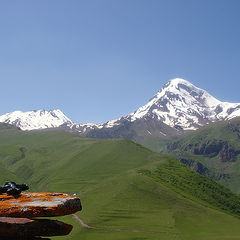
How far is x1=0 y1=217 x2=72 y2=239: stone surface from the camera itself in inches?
810

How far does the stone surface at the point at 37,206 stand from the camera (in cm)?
2139

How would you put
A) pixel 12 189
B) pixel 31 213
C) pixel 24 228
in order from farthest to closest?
pixel 12 189 < pixel 31 213 < pixel 24 228

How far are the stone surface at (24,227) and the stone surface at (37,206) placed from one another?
0.51 metres

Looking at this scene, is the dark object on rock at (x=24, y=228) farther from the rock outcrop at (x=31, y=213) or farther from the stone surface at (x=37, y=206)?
the stone surface at (x=37, y=206)

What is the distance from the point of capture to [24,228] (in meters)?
21.0

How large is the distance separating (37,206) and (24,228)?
1.53 metres

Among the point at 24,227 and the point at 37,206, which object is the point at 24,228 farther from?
the point at 37,206

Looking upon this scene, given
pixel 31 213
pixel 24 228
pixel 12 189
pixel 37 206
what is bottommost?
pixel 24 228

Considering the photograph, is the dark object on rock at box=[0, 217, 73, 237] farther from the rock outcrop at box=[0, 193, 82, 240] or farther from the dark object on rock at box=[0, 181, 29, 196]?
the dark object on rock at box=[0, 181, 29, 196]

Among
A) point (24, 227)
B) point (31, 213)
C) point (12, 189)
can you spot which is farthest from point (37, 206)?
point (12, 189)

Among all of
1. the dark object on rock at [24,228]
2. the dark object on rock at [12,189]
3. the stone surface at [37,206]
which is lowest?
the dark object on rock at [24,228]

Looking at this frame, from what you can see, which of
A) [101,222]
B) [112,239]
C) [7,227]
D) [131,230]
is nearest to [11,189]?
[7,227]

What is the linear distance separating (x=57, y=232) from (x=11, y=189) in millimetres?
4491

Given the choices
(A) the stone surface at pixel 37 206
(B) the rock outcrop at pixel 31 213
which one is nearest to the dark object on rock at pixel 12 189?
(B) the rock outcrop at pixel 31 213
